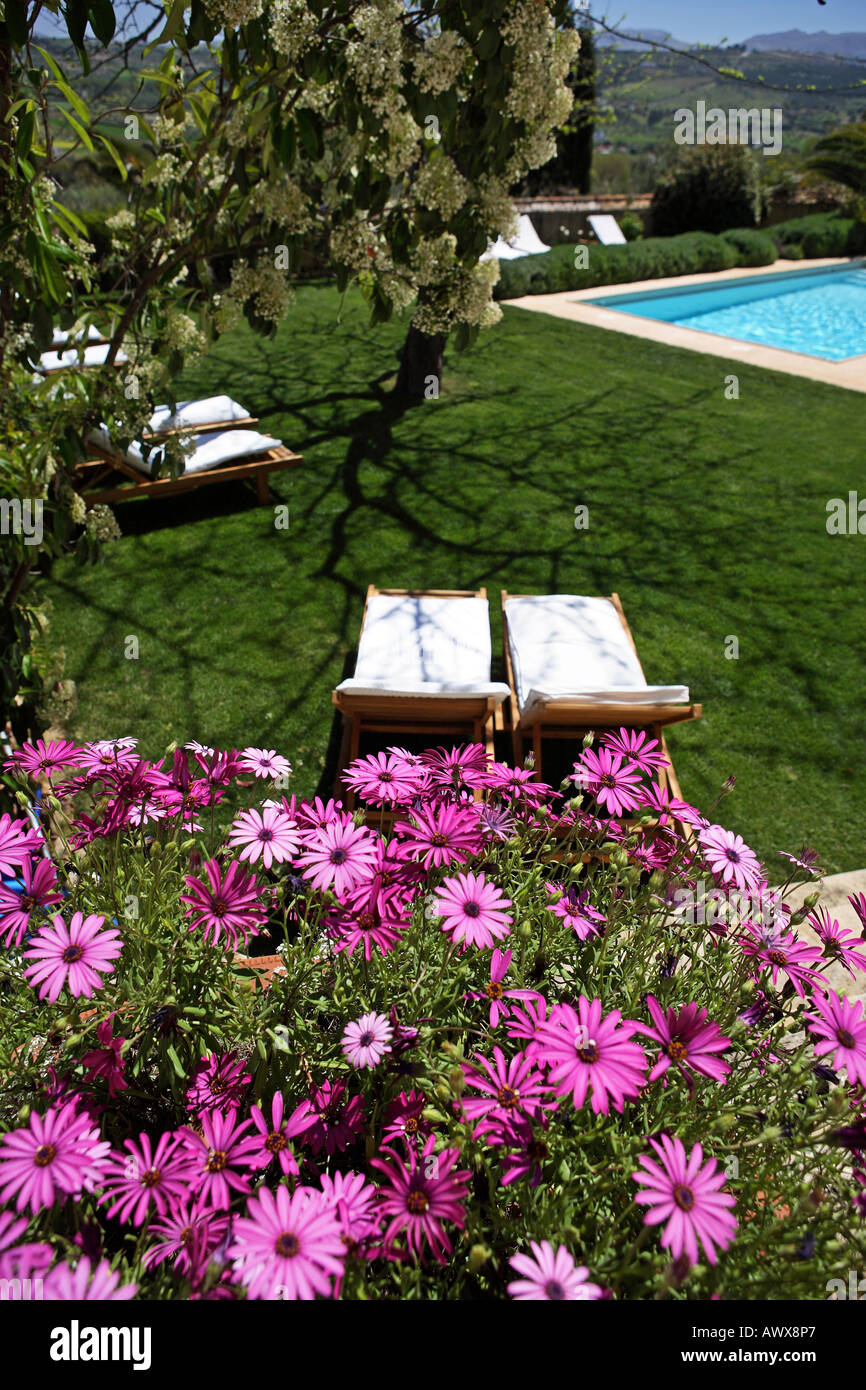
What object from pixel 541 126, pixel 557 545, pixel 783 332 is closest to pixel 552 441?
pixel 557 545

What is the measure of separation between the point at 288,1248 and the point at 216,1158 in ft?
0.66

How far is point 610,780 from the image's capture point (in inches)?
62.3

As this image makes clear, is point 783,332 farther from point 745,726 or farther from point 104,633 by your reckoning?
point 104,633

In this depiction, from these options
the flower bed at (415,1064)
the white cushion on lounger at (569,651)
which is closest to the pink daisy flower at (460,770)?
the flower bed at (415,1064)

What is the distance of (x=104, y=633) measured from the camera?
5.08m

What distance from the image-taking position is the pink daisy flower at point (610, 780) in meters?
1.53

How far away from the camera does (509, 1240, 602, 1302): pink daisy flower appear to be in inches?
33.7

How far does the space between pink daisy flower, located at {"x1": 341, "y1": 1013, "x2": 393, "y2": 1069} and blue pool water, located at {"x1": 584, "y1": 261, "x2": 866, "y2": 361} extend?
14.7 meters

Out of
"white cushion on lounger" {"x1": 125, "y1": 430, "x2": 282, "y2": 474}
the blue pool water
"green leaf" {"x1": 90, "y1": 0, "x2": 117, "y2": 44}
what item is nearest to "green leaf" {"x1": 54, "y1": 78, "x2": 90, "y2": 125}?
"green leaf" {"x1": 90, "y1": 0, "x2": 117, "y2": 44}

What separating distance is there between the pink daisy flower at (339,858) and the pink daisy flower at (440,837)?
0.24 feet

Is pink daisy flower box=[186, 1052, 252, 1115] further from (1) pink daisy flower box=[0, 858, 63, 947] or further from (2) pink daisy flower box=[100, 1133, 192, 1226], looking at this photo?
(1) pink daisy flower box=[0, 858, 63, 947]

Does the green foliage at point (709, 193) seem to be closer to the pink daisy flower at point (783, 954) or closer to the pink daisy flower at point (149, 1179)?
the pink daisy flower at point (783, 954)

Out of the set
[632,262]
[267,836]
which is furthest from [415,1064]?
[632,262]
